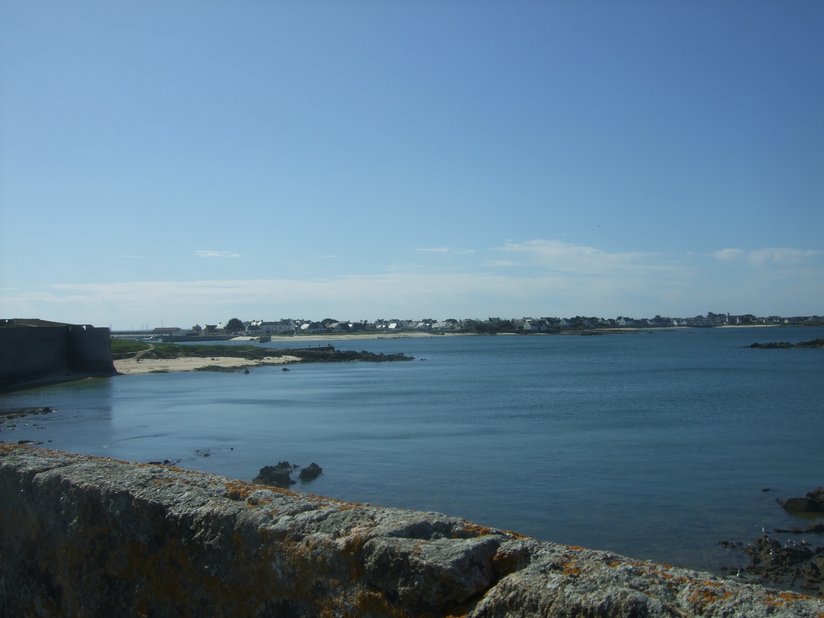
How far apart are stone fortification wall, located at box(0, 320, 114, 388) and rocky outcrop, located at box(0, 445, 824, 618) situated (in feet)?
163

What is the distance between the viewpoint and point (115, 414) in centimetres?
3866

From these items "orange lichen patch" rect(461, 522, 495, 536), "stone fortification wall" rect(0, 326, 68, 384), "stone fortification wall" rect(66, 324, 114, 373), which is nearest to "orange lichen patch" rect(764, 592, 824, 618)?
"orange lichen patch" rect(461, 522, 495, 536)

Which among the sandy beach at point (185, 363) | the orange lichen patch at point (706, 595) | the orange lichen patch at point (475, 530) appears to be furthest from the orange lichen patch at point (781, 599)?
the sandy beach at point (185, 363)

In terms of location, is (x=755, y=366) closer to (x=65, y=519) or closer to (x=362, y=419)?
(x=362, y=419)

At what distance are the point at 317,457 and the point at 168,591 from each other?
20908mm

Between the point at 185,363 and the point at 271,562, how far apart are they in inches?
3260

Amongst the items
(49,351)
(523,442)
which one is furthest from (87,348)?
(523,442)

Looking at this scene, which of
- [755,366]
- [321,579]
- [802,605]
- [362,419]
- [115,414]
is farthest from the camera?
[755,366]

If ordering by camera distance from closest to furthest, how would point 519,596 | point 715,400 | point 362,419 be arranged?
point 519,596 → point 362,419 → point 715,400

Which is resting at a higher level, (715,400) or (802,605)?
(802,605)

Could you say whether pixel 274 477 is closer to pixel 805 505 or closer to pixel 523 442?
pixel 523 442

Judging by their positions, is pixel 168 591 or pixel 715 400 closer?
pixel 168 591

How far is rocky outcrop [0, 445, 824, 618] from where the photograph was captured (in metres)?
2.83

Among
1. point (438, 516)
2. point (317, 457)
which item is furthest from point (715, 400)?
point (438, 516)
